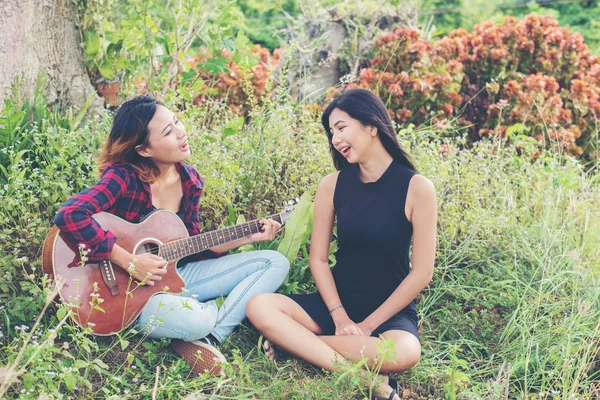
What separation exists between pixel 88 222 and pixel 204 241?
61 centimetres

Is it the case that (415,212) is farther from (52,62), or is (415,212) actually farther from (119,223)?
(52,62)

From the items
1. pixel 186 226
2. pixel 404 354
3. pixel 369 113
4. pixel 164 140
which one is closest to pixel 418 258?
pixel 404 354

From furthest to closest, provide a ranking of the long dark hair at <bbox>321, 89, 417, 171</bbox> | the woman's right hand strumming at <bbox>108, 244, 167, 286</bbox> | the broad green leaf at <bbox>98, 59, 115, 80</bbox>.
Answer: the broad green leaf at <bbox>98, 59, 115, 80</bbox> < the long dark hair at <bbox>321, 89, 417, 171</bbox> < the woman's right hand strumming at <bbox>108, 244, 167, 286</bbox>

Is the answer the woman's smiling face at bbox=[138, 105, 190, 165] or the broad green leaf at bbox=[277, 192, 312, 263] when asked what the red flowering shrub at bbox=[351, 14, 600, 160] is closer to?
the broad green leaf at bbox=[277, 192, 312, 263]

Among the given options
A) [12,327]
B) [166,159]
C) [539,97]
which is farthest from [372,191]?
[539,97]

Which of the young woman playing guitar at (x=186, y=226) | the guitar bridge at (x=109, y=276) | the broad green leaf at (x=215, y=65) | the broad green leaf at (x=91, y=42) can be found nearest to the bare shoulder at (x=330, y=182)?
the young woman playing guitar at (x=186, y=226)

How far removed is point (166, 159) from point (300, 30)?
3753 mm

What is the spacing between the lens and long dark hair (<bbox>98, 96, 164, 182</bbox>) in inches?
136

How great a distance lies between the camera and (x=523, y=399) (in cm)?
321

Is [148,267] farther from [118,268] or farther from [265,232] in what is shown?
[265,232]

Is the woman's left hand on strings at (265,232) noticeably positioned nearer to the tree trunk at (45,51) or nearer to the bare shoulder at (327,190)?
the bare shoulder at (327,190)

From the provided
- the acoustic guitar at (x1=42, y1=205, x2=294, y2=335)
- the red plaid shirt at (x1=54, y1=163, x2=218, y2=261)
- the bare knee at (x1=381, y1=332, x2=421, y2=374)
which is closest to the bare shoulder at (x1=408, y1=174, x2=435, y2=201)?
the bare knee at (x1=381, y1=332, x2=421, y2=374)

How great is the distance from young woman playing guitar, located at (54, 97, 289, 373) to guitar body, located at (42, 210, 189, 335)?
5 cm

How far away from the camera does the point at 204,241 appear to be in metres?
3.54
